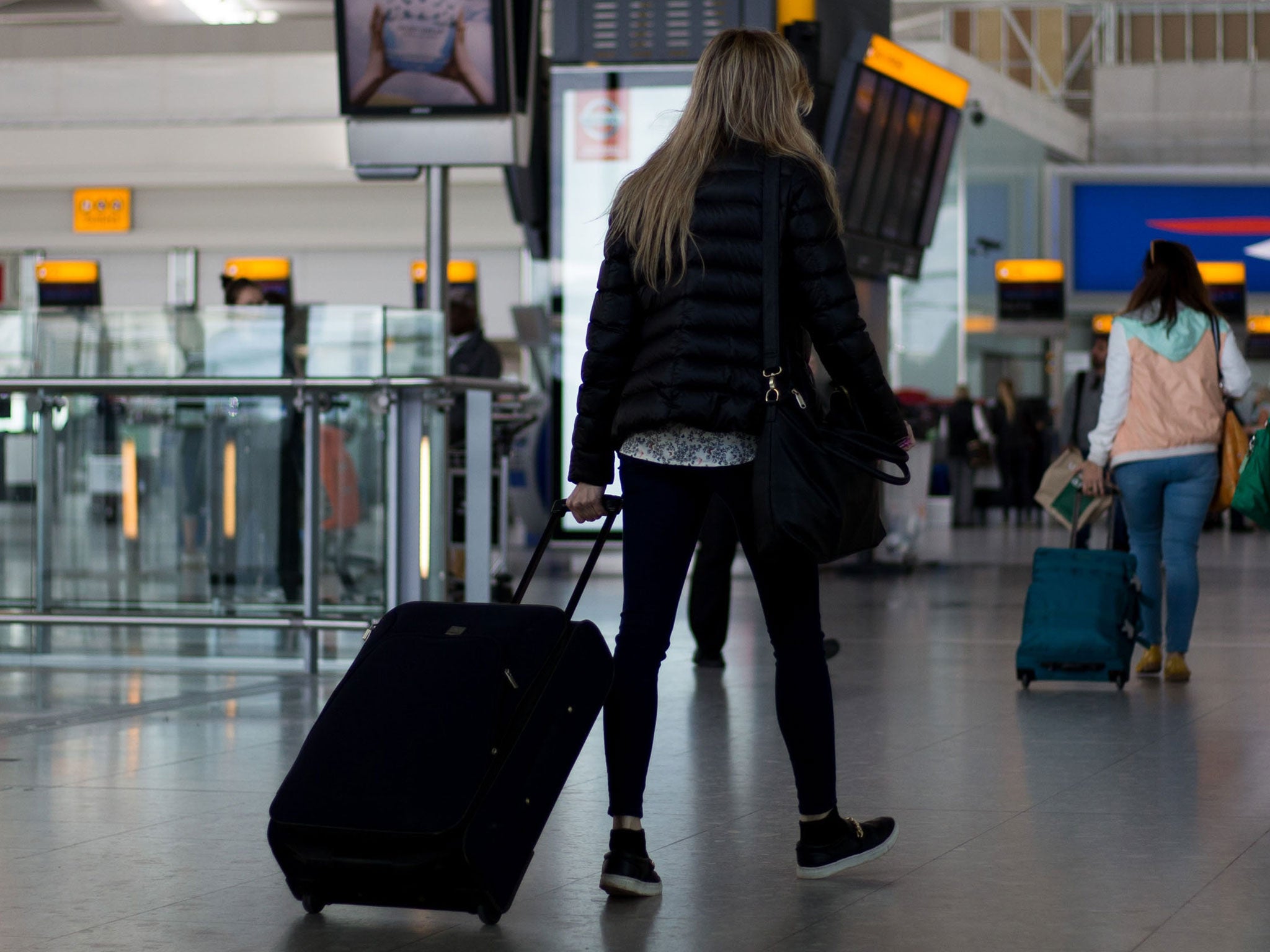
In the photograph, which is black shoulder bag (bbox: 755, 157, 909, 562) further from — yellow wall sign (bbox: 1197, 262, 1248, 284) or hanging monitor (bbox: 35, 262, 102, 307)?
yellow wall sign (bbox: 1197, 262, 1248, 284)

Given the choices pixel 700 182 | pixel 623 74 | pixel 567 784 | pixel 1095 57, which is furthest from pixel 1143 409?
pixel 1095 57

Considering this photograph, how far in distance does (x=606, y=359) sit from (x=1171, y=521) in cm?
394

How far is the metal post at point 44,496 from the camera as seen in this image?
7621 millimetres

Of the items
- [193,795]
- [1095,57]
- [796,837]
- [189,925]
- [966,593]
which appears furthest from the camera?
[1095,57]

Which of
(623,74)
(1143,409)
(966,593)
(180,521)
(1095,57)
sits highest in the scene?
(1095,57)

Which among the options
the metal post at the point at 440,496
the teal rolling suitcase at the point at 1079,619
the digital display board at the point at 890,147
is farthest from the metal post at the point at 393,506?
the digital display board at the point at 890,147

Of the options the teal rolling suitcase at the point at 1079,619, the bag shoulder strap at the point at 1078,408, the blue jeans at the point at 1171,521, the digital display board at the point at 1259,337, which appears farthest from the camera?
the digital display board at the point at 1259,337

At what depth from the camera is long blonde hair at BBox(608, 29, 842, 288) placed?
3.42 meters

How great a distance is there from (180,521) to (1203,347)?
4.10m

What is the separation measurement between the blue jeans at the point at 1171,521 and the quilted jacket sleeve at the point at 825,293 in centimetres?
357

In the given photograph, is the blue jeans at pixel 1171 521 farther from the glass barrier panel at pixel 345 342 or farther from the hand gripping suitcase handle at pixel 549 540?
the hand gripping suitcase handle at pixel 549 540

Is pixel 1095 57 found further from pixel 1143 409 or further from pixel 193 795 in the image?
pixel 193 795

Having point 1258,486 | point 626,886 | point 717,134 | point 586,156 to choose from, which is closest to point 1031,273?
point 586,156

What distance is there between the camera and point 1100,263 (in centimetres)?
3083
